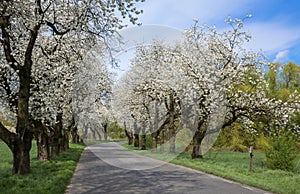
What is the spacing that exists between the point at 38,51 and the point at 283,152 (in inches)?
550

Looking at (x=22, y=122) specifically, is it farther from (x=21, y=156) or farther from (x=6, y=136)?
(x=21, y=156)

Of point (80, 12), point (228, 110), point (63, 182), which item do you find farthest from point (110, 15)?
point (228, 110)

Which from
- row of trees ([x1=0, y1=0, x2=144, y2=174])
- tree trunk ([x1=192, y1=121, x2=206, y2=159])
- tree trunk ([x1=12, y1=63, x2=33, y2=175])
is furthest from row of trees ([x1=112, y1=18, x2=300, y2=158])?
tree trunk ([x1=12, y1=63, x2=33, y2=175])

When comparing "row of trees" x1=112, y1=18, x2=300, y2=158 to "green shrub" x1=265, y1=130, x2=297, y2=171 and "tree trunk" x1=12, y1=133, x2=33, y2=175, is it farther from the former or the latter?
"tree trunk" x1=12, y1=133, x2=33, y2=175

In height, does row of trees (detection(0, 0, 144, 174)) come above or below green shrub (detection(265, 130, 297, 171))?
above

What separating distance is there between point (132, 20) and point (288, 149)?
11.6m

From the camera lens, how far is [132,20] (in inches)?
352

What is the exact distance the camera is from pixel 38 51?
55.1 ft

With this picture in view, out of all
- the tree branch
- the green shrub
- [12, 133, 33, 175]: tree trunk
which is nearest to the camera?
the tree branch

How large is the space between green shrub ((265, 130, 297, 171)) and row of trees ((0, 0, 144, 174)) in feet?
34.1

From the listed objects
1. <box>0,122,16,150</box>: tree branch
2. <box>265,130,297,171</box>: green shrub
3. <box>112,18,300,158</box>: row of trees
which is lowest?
<box>265,130,297,171</box>: green shrub

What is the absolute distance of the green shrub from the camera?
16.3m

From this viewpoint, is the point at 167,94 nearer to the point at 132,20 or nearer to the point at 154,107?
the point at 154,107

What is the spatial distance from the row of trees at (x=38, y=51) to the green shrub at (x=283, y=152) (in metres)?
10.4
